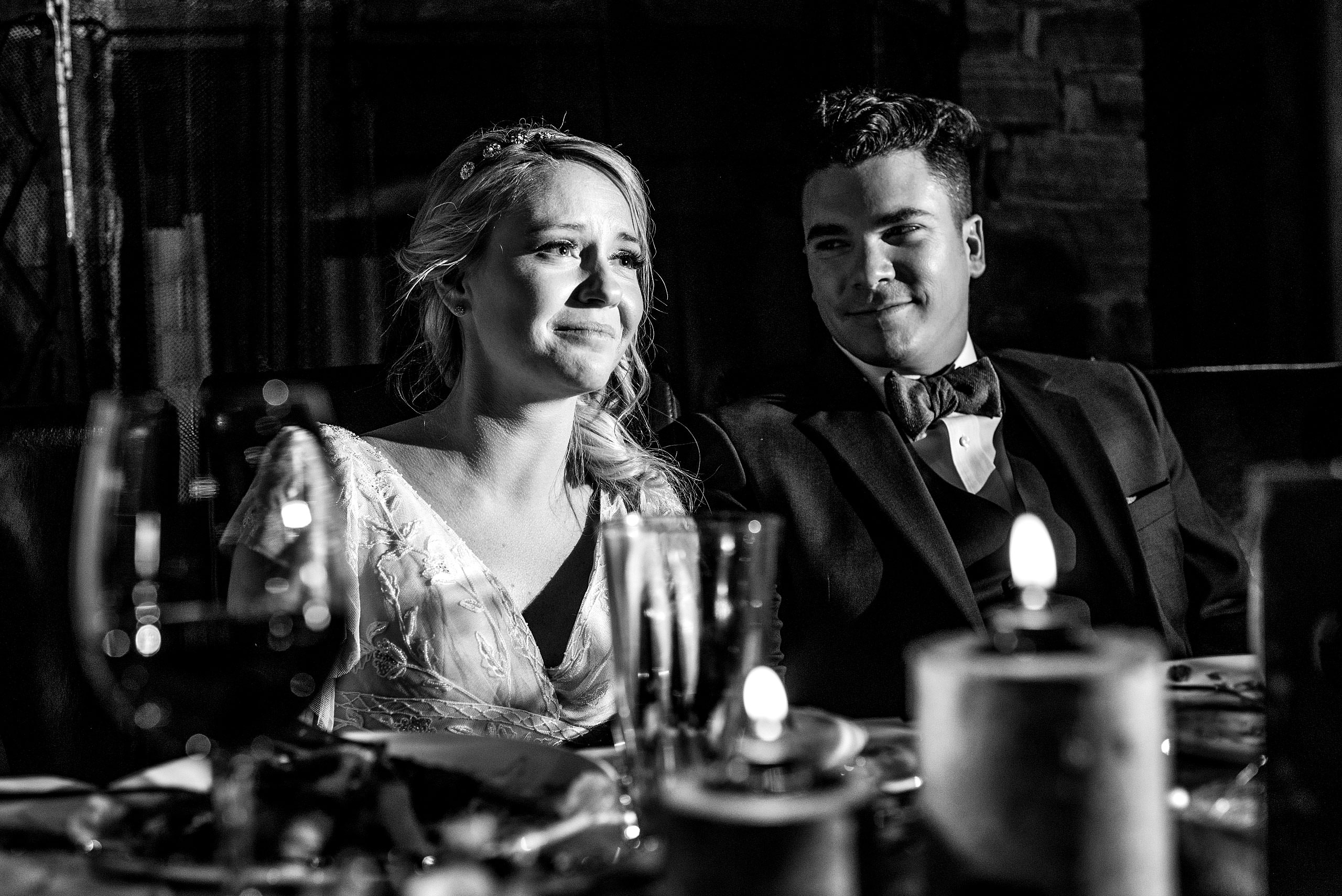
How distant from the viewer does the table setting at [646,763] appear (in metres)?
0.36

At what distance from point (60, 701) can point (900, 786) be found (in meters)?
1.41

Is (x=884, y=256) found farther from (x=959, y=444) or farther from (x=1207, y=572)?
(x=1207, y=572)

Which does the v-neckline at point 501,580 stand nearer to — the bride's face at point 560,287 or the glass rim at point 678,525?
the bride's face at point 560,287

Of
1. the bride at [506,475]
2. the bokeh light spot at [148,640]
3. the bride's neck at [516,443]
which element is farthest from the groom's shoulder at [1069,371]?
the bokeh light spot at [148,640]

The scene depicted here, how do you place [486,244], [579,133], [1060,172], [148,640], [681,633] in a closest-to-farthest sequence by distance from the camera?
[148,640] < [681,633] < [486,244] < [1060,172] < [579,133]

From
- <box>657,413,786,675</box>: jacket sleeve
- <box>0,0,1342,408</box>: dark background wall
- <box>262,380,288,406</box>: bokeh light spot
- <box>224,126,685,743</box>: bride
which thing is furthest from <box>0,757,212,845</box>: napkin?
<box>0,0,1342,408</box>: dark background wall

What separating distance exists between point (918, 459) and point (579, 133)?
5.00 ft

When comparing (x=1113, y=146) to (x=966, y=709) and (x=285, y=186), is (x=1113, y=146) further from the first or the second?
(x=966, y=709)

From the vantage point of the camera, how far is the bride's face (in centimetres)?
159

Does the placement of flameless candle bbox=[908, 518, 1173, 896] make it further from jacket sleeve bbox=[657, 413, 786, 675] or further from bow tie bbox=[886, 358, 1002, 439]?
bow tie bbox=[886, 358, 1002, 439]

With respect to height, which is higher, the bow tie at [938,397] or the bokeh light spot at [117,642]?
the bow tie at [938,397]

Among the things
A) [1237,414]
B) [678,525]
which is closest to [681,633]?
[678,525]

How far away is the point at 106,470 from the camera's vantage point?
1.62 ft

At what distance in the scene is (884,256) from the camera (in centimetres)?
197
